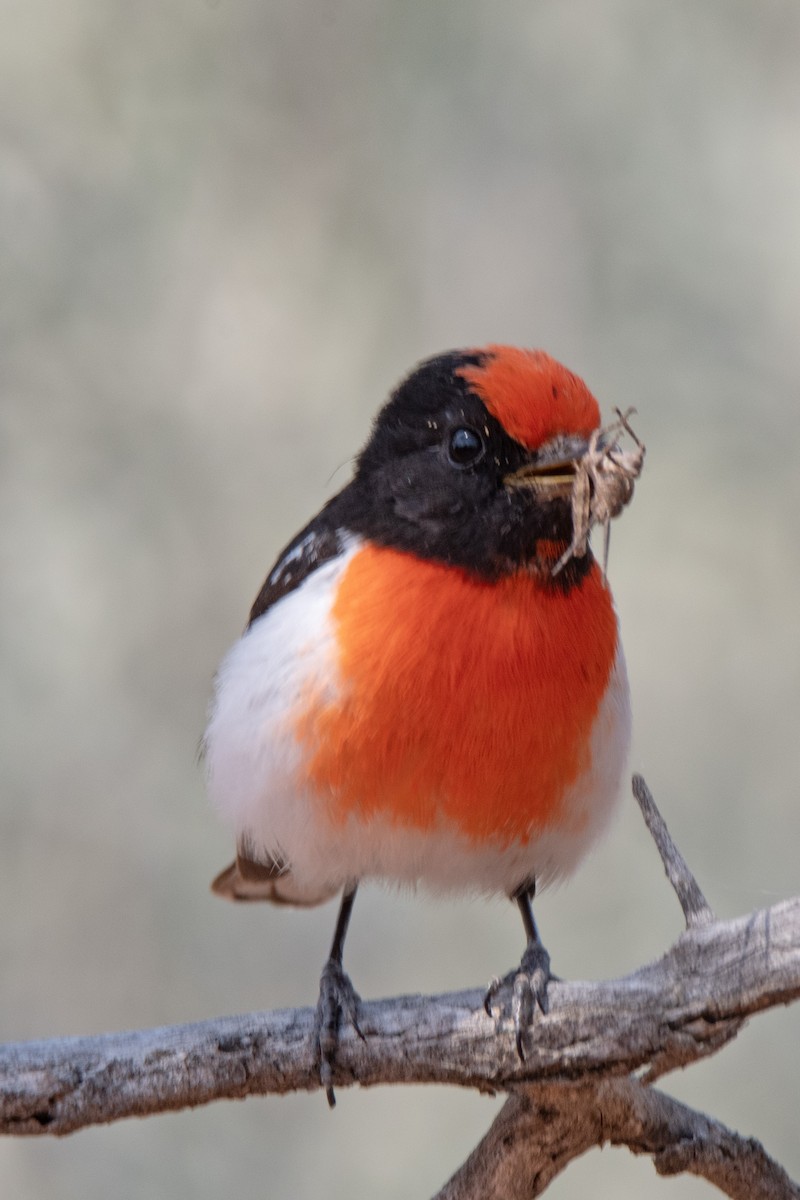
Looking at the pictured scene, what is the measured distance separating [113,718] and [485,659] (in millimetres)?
3942

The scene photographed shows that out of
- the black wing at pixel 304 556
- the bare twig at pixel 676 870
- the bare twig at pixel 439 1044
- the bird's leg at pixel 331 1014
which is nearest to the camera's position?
the bare twig at pixel 439 1044

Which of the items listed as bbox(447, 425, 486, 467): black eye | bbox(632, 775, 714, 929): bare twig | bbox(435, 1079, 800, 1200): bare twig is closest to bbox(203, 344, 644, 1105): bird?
bbox(447, 425, 486, 467): black eye

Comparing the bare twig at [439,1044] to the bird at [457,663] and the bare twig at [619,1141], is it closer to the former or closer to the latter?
the bird at [457,663]

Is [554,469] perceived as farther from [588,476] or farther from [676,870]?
[676,870]

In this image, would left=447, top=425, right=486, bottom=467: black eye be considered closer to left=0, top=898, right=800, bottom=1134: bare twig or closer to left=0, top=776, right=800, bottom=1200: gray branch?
left=0, top=776, right=800, bottom=1200: gray branch

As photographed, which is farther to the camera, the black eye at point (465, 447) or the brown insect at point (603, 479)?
the black eye at point (465, 447)

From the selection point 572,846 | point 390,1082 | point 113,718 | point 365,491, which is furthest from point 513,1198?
point 113,718

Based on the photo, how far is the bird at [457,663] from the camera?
418 cm

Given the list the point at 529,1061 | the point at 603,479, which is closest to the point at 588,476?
the point at 603,479

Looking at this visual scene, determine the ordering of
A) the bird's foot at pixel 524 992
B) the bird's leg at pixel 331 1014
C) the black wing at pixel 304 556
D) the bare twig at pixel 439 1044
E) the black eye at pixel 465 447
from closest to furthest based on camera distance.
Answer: the bare twig at pixel 439 1044 → the bird's foot at pixel 524 992 → the bird's leg at pixel 331 1014 → the black eye at pixel 465 447 → the black wing at pixel 304 556

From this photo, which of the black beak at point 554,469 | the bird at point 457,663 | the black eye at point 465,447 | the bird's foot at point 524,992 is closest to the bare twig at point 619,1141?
the bird's foot at point 524,992

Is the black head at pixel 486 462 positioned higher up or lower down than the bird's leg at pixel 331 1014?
higher up

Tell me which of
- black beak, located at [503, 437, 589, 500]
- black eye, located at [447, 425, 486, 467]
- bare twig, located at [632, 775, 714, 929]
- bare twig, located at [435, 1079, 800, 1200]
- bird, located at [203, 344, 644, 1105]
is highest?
black eye, located at [447, 425, 486, 467]

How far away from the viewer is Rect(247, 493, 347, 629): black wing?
4.66 m
